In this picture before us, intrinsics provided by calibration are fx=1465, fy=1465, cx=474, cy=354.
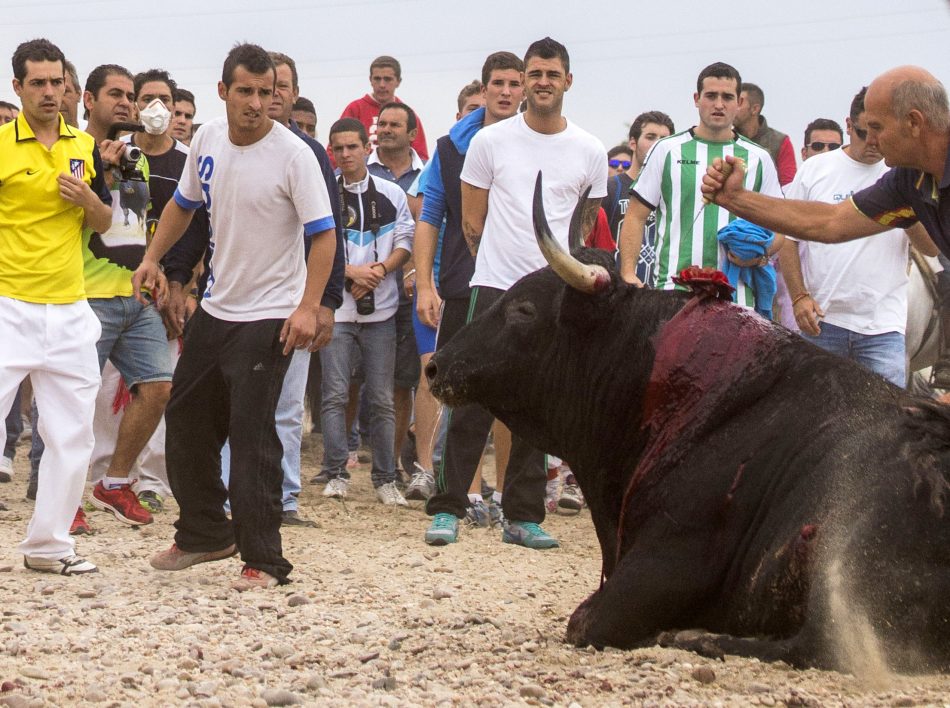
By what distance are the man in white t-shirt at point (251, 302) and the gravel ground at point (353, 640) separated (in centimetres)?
43

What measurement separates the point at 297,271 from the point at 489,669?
2.38m

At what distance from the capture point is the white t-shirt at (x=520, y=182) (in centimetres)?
766

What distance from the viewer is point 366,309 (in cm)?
963

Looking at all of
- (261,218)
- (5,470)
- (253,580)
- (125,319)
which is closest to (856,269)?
(261,218)

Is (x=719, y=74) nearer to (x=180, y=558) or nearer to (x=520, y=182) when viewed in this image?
(x=520, y=182)

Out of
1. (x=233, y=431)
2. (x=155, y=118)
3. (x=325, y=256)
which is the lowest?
(x=233, y=431)

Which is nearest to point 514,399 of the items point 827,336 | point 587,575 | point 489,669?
point 489,669

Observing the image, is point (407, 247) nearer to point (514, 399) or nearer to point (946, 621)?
point (514, 399)

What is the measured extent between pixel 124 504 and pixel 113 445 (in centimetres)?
90

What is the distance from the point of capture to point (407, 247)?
9.88 meters

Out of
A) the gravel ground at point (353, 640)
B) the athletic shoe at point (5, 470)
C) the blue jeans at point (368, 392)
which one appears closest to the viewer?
the gravel ground at point (353, 640)

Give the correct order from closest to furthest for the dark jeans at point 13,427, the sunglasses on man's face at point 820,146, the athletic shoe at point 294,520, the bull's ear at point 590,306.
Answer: the bull's ear at point 590,306 → the athletic shoe at point 294,520 → the dark jeans at point 13,427 → the sunglasses on man's face at point 820,146

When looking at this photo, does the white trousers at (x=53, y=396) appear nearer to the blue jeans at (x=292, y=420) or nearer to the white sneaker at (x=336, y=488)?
the blue jeans at (x=292, y=420)

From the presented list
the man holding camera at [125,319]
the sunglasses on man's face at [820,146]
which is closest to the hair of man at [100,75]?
the man holding camera at [125,319]
